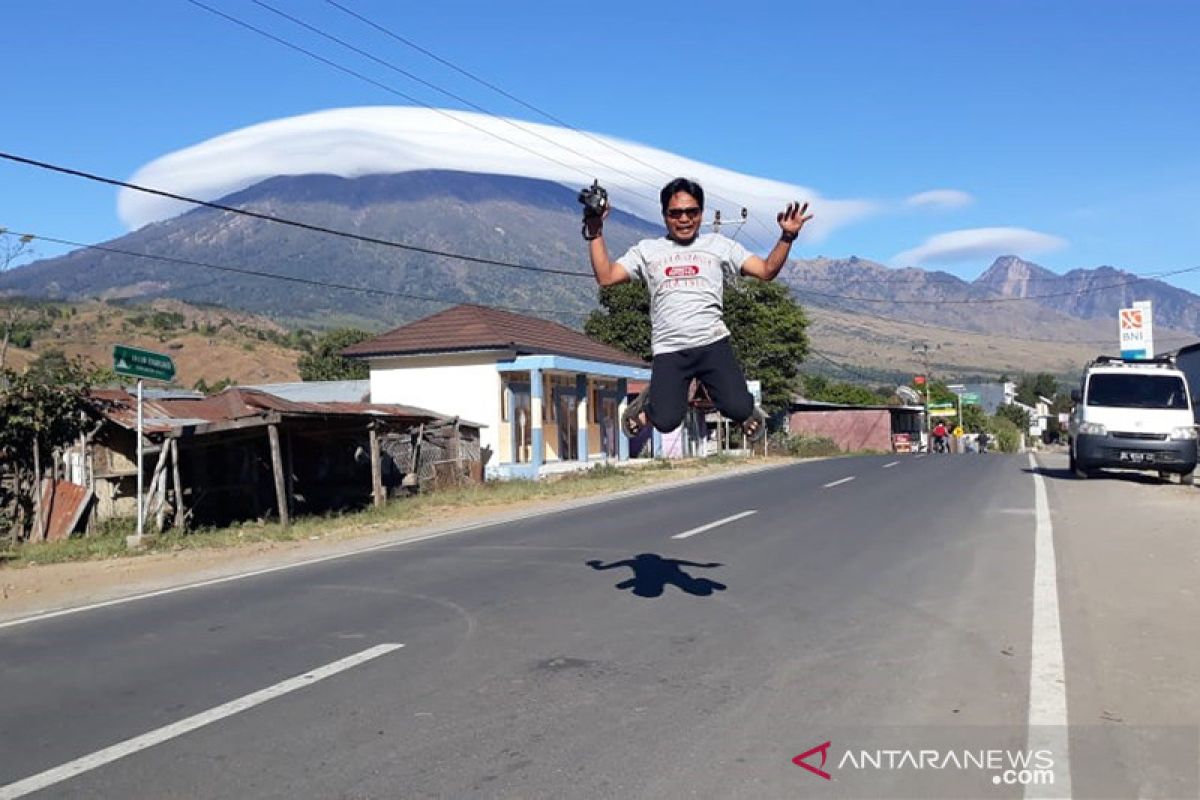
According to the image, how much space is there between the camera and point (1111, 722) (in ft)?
16.4

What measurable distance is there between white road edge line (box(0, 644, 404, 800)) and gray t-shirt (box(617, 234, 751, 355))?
2.66m

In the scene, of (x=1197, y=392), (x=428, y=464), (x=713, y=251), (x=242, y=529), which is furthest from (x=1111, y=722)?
(x=1197, y=392)

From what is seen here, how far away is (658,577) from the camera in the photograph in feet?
31.0

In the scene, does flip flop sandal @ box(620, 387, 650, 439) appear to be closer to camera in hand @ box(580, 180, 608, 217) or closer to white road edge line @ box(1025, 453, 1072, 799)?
camera in hand @ box(580, 180, 608, 217)

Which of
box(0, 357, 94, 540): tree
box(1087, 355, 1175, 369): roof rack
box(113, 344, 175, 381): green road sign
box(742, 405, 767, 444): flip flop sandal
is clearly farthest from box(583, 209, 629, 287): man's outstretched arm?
box(1087, 355, 1175, 369): roof rack

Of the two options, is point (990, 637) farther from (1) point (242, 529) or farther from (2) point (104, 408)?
(2) point (104, 408)

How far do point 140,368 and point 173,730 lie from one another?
10.4 m

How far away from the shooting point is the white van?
20.0m

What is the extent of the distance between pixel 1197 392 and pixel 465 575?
121ft

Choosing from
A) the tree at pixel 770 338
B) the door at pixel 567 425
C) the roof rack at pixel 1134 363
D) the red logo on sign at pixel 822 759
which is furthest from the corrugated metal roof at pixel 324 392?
the red logo on sign at pixel 822 759

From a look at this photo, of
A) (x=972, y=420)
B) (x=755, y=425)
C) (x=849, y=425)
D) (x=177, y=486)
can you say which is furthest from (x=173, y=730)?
(x=972, y=420)

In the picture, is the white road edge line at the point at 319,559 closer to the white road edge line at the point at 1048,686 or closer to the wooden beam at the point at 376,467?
the wooden beam at the point at 376,467

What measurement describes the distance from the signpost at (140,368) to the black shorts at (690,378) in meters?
9.62

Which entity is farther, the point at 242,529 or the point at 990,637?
the point at 242,529
